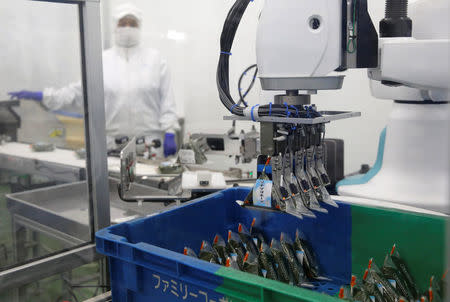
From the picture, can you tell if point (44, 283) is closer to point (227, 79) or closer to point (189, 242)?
point (189, 242)

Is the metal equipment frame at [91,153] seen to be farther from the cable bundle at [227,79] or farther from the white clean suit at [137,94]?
the white clean suit at [137,94]

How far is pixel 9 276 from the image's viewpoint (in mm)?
1081

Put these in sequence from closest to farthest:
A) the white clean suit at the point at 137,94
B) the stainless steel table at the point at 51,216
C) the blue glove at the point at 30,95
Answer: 1. the stainless steel table at the point at 51,216
2. the blue glove at the point at 30,95
3. the white clean suit at the point at 137,94

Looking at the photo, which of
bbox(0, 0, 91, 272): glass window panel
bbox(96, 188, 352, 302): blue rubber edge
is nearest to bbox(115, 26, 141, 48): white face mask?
bbox(0, 0, 91, 272): glass window panel

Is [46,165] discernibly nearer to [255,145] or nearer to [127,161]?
[127,161]

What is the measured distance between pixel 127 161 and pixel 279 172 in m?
0.72

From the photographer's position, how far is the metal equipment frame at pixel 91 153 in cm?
114

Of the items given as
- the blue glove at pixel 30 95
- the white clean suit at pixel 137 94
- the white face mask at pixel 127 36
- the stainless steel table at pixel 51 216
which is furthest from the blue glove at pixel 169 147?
the stainless steel table at pixel 51 216

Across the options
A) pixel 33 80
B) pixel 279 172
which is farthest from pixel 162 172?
pixel 279 172

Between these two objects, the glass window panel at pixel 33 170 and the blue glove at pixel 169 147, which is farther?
the blue glove at pixel 169 147

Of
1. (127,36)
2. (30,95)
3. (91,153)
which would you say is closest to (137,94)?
(127,36)

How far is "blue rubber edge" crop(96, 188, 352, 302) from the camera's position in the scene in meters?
0.88

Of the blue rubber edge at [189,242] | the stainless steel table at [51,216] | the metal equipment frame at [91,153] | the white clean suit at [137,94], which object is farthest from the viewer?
the white clean suit at [137,94]

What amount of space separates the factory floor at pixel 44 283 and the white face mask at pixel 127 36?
273cm
